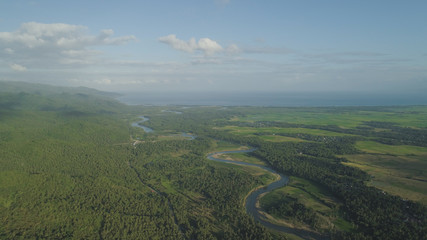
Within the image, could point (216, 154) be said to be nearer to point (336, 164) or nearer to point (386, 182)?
point (336, 164)

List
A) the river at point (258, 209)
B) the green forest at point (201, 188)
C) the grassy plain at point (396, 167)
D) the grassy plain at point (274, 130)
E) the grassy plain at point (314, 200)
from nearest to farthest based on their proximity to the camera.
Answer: the green forest at point (201, 188) < the river at point (258, 209) < the grassy plain at point (314, 200) < the grassy plain at point (396, 167) < the grassy plain at point (274, 130)

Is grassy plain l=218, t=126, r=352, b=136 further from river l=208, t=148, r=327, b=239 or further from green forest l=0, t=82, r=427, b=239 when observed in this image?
river l=208, t=148, r=327, b=239

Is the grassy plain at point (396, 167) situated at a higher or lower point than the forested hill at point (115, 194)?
higher

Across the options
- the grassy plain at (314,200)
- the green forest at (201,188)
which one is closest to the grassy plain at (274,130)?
the green forest at (201,188)

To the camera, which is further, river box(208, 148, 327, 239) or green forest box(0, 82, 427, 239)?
river box(208, 148, 327, 239)

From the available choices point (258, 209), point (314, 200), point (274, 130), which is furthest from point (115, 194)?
point (274, 130)

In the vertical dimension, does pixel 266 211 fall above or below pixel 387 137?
below

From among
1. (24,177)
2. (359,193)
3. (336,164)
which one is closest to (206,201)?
(359,193)

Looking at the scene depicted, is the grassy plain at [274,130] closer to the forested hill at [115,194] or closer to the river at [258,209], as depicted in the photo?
the forested hill at [115,194]

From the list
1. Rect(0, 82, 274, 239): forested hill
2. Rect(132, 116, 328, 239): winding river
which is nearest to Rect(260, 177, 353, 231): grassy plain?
Rect(132, 116, 328, 239): winding river
